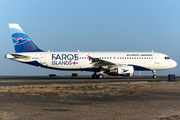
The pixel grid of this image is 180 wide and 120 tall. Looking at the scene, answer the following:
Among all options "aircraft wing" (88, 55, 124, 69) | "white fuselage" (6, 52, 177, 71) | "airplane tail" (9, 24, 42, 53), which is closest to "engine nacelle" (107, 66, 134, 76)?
"aircraft wing" (88, 55, 124, 69)

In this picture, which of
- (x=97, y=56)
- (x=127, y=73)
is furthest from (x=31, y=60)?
(x=127, y=73)

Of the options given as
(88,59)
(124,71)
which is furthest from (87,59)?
(124,71)

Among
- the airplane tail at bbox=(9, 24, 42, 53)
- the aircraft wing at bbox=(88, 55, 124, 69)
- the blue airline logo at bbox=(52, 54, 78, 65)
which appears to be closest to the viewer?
the aircraft wing at bbox=(88, 55, 124, 69)

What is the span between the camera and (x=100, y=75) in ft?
121

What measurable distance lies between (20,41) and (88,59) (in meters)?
11.6

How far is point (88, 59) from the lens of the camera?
36.7 m

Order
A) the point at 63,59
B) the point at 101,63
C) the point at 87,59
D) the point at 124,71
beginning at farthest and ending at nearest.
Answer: the point at 87,59
the point at 63,59
the point at 101,63
the point at 124,71

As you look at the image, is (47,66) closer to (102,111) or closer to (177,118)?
(102,111)

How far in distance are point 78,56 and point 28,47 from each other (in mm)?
8412

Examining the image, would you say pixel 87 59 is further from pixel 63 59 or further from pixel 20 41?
pixel 20 41

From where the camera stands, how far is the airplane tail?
37938mm

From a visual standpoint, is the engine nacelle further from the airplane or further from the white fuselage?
the white fuselage

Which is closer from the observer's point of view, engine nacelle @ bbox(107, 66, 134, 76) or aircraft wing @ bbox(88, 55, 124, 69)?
engine nacelle @ bbox(107, 66, 134, 76)

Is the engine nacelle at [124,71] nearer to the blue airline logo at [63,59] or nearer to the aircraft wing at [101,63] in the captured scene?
the aircraft wing at [101,63]
